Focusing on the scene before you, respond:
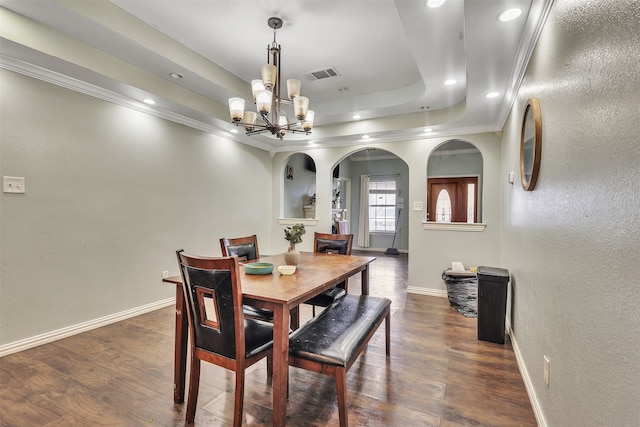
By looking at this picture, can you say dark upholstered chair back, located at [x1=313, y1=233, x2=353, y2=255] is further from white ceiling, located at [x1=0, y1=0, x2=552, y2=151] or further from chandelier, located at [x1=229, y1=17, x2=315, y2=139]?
white ceiling, located at [x1=0, y1=0, x2=552, y2=151]

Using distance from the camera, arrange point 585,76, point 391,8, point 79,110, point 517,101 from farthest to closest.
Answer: point 79,110 < point 517,101 < point 391,8 < point 585,76

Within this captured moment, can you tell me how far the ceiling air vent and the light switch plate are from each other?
9.37ft

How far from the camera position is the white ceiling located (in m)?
2.09

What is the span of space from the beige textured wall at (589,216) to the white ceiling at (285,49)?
1.89 ft

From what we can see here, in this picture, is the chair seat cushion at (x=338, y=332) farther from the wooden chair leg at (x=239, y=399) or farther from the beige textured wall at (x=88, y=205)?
the beige textured wall at (x=88, y=205)

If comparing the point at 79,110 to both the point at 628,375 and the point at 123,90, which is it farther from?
the point at 628,375

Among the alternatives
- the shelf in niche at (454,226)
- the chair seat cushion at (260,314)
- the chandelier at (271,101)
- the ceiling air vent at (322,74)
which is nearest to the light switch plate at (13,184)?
the chandelier at (271,101)

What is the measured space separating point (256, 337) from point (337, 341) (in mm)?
453

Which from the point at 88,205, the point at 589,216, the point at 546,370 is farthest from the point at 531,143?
the point at 88,205

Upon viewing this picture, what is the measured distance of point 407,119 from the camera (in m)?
4.17

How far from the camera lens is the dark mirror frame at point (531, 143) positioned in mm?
1780

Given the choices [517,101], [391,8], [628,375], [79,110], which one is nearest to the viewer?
[628,375]

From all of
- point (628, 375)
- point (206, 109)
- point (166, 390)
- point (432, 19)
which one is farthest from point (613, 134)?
point (206, 109)

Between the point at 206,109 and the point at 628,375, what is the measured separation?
396 centimetres
